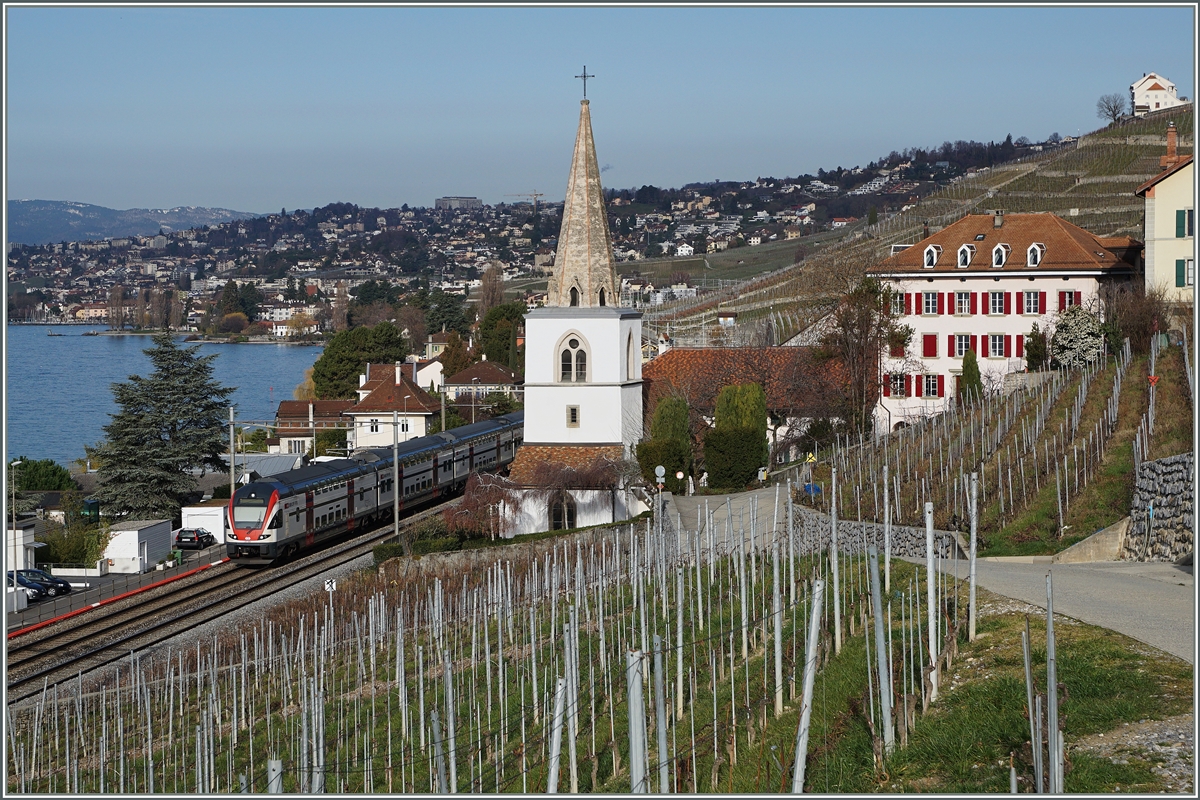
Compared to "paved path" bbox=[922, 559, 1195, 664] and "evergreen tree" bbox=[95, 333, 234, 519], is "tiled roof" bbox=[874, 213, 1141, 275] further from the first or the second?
"paved path" bbox=[922, 559, 1195, 664]

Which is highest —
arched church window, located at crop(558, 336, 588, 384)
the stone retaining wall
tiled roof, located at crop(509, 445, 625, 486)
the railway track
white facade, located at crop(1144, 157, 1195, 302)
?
white facade, located at crop(1144, 157, 1195, 302)

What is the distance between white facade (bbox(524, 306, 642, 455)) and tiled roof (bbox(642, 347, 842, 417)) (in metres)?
5.04

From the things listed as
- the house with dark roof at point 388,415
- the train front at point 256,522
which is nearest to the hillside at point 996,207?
the house with dark roof at point 388,415

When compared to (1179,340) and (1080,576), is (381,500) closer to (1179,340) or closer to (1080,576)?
(1179,340)

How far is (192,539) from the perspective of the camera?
157 feet

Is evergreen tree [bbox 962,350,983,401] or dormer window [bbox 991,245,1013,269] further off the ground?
dormer window [bbox 991,245,1013,269]

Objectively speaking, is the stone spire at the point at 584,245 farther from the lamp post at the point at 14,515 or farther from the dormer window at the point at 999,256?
the lamp post at the point at 14,515

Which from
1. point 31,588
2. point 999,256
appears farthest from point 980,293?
point 31,588

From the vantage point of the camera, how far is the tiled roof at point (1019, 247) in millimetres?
57184

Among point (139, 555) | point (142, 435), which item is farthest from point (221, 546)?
point (142, 435)

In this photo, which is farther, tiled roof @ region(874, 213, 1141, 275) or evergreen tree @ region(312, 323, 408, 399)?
evergreen tree @ region(312, 323, 408, 399)

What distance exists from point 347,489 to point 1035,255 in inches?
1119

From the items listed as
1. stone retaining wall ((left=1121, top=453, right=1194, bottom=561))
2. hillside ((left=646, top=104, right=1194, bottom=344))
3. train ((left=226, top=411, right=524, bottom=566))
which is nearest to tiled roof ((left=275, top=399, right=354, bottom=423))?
hillside ((left=646, top=104, right=1194, bottom=344))

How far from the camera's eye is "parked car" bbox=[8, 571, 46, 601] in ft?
124
